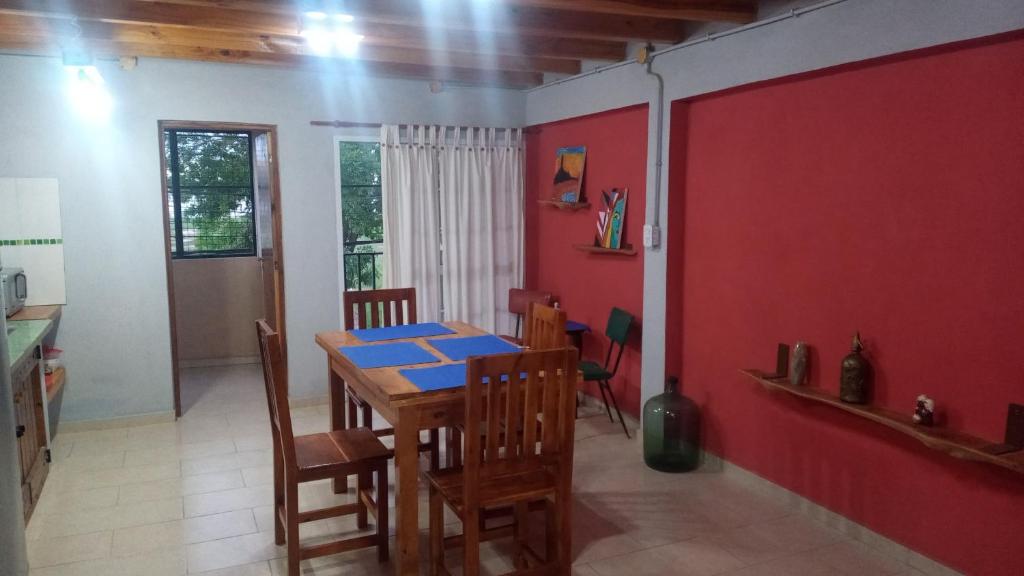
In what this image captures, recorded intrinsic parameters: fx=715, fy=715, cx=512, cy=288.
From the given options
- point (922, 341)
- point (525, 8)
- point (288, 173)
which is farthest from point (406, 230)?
point (922, 341)

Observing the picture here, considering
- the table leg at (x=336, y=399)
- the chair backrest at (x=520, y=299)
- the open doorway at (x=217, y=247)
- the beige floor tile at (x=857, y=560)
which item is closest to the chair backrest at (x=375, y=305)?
the table leg at (x=336, y=399)

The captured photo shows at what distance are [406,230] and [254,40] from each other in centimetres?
166

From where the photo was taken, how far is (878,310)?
9.64ft

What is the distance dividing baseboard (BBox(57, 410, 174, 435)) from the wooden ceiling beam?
2299mm

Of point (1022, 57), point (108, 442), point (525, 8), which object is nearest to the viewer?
point (1022, 57)

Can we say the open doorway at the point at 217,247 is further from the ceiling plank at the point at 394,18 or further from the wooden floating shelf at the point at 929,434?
the wooden floating shelf at the point at 929,434

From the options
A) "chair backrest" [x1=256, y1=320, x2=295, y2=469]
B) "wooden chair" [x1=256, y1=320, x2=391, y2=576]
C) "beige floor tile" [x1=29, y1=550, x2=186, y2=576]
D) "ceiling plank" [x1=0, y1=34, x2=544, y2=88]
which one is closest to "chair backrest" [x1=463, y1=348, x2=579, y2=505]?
"wooden chair" [x1=256, y1=320, x2=391, y2=576]

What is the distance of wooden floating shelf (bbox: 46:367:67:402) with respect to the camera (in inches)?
156

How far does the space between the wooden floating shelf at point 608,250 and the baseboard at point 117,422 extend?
116 inches

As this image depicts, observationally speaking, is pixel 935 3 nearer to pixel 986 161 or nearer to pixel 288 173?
pixel 986 161

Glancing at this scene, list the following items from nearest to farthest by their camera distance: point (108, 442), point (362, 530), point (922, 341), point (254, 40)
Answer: point (922, 341)
point (362, 530)
point (254, 40)
point (108, 442)

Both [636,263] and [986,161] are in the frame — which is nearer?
[986,161]

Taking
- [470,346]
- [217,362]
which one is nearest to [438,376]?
[470,346]

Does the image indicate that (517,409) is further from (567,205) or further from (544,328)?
(567,205)
